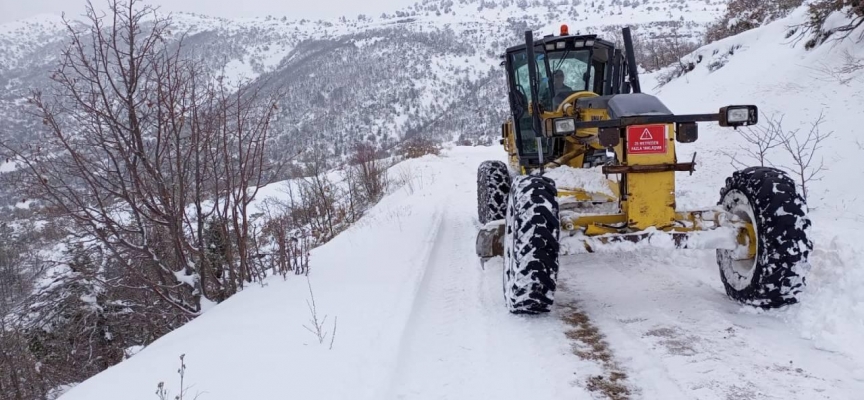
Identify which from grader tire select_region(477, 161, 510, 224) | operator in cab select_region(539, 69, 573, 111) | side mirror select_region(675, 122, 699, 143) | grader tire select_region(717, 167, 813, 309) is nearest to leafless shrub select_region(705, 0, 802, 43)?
operator in cab select_region(539, 69, 573, 111)

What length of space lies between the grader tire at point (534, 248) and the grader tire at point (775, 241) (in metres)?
1.26

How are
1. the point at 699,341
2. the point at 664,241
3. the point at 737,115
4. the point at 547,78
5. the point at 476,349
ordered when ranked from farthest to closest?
the point at 547,78, the point at 737,115, the point at 664,241, the point at 476,349, the point at 699,341

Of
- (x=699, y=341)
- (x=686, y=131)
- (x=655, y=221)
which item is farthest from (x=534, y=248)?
(x=686, y=131)

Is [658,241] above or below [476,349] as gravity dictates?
above

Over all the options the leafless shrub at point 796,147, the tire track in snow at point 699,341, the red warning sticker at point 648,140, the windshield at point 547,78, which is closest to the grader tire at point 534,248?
the tire track in snow at point 699,341

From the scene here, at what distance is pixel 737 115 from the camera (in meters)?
3.76

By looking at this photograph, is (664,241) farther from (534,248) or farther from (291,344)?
(291,344)

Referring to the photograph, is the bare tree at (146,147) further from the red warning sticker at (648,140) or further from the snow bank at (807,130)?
the snow bank at (807,130)

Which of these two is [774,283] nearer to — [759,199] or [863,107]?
[759,199]

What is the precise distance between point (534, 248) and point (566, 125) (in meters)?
0.90

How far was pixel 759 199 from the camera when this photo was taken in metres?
3.37

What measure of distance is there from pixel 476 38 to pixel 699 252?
173m

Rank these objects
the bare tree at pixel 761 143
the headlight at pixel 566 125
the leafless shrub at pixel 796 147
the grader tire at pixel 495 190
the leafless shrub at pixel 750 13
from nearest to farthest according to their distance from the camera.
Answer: the headlight at pixel 566 125, the leafless shrub at pixel 796 147, the grader tire at pixel 495 190, the bare tree at pixel 761 143, the leafless shrub at pixel 750 13

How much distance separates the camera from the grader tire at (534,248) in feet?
11.4
